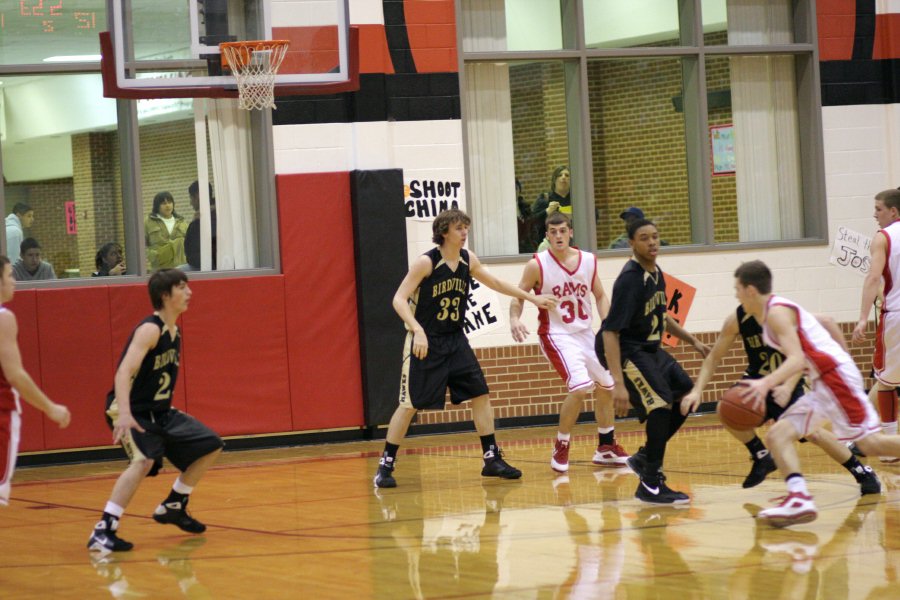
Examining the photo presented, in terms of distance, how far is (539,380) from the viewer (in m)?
13.0

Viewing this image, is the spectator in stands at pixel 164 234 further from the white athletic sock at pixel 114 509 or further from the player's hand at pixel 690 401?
the player's hand at pixel 690 401

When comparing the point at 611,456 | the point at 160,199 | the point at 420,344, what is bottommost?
the point at 611,456

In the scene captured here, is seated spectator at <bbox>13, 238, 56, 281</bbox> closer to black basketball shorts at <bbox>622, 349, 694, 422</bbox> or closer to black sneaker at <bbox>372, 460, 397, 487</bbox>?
black sneaker at <bbox>372, 460, 397, 487</bbox>

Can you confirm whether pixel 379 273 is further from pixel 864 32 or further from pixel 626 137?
pixel 864 32

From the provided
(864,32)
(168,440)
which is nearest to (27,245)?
(168,440)

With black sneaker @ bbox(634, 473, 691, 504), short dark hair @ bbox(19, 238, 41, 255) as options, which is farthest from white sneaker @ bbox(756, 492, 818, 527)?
short dark hair @ bbox(19, 238, 41, 255)

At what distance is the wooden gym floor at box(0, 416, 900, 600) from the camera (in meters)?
5.84

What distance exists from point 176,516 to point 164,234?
525cm

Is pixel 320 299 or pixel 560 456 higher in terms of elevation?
pixel 320 299

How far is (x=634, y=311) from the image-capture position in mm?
8016

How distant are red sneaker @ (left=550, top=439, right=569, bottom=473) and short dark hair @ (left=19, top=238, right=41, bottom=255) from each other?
5256 millimetres

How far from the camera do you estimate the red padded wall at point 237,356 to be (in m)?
12.0

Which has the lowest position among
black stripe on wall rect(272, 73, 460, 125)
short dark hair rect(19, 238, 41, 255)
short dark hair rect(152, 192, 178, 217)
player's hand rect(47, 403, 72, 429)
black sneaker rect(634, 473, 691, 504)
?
black sneaker rect(634, 473, 691, 504)

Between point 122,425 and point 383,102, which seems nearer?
point 122,425
